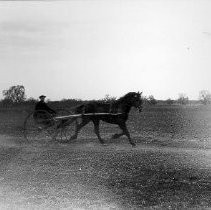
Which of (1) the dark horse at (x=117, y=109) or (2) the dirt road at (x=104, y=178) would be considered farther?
(1) the dark horse at (x=117, y=109)

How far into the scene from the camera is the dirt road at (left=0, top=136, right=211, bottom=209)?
7762 millimetres

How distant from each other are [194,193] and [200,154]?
16.1 ft

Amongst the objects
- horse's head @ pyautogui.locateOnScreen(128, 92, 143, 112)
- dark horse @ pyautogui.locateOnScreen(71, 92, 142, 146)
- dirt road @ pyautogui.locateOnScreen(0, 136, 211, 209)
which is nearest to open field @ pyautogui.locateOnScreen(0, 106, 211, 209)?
dirt road @ pyautogui.locateOnScreen(0, 136, 211, 209)

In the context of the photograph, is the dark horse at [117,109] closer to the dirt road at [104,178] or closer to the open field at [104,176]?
the open field at [104,176]

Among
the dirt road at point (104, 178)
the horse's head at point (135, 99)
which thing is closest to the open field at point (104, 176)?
the dirt road at point (104, 178)

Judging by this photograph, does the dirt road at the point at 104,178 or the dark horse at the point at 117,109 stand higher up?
the dark horse at the point at 117,109

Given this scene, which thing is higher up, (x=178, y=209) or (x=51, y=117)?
(x=51, y=117)

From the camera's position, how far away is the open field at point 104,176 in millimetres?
7781

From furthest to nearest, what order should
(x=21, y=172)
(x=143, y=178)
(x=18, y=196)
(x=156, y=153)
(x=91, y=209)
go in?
(x=156, y=153), (x=21, y=172), (x=143, y=178), (x=18, y=196), (x=91, y=209)

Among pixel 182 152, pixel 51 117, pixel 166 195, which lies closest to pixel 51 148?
pixel 51 117

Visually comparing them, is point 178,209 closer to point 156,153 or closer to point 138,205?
point 138,205

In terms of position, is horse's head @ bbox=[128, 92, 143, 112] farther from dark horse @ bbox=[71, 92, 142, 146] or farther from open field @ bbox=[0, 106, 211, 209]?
open field @ bbox=[0, 106, 211, 209]

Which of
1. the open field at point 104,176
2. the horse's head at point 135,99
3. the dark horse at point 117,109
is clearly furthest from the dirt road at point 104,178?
the horse's head at point 135,99

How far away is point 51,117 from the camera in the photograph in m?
15.9
